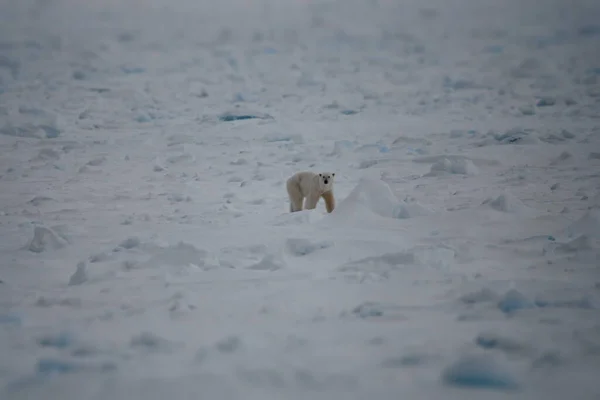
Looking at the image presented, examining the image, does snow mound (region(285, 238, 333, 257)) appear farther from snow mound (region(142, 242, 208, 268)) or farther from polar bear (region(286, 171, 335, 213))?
polar bear (region(286, 171, 335, 213))

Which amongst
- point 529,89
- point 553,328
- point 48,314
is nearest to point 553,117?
point 529,89

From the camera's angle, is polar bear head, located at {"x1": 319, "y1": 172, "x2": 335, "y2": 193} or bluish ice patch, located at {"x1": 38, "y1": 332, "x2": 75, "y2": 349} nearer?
bluish ice patch, located at {"x1": 38, "y1": 332, "x2": 75, "y2": 349}

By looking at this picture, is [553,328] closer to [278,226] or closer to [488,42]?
[278,226]

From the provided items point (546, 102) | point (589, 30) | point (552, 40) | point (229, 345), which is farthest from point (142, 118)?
point (589, 30)

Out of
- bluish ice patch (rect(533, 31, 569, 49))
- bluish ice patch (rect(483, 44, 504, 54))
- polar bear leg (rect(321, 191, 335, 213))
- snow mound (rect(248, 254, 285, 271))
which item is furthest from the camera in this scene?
bluish ice patch (rect(533, 31, 569, 49))

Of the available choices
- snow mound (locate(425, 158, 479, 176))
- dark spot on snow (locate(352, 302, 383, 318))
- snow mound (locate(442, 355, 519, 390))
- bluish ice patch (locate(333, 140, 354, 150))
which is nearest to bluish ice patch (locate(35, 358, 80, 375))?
dark spot on snow (locate(352, 302, 383, 318))

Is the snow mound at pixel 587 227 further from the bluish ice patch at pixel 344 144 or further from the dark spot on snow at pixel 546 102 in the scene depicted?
the dark spot on snow at pixel 546 102

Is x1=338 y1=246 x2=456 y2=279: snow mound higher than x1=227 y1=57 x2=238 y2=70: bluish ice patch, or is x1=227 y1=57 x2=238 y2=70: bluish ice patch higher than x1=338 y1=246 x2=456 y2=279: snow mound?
x1=227 y1=57 x2=238 y2=70: bluish ice patch

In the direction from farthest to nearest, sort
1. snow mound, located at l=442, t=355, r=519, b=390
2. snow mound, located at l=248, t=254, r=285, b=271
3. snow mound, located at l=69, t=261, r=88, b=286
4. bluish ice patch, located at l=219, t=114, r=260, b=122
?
bluish ice patch, located at l=219, t=114, r=260, b=122, snow mound, located at l=248, t=254, r=285, b=271, snow mound, located at l=69, t=261, r=88, b=286, snow mound, located at l=442, t=355, r=519, b=390

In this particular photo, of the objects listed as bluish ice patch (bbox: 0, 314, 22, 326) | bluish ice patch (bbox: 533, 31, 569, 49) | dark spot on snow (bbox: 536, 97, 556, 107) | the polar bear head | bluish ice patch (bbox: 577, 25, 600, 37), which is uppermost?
bluish ice patch (bbox: 577, 25, 600, 37)
